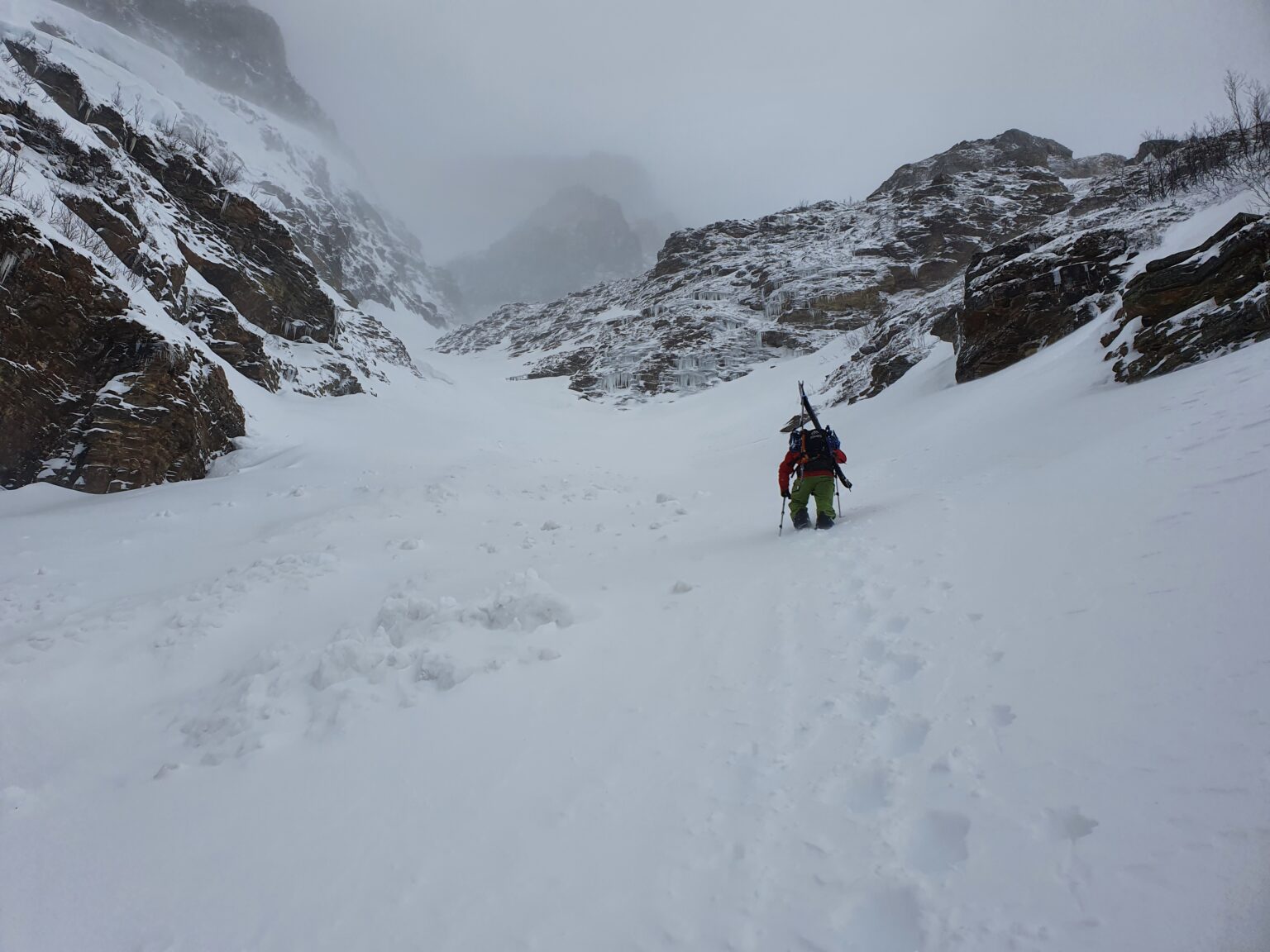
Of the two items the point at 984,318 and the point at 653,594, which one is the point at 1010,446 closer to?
the point at 653,594

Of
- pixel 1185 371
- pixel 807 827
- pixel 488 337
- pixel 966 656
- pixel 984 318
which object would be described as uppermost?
pixel 488 337

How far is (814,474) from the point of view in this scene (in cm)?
677

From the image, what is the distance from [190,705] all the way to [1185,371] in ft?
37.5

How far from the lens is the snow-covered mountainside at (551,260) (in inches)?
6688

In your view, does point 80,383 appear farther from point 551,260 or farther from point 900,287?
point 551,260

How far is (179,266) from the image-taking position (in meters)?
16.5

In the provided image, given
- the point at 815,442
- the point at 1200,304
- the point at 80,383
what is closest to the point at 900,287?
the point at 1200,304

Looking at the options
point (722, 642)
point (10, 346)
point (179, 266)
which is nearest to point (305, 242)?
point (179, 266)

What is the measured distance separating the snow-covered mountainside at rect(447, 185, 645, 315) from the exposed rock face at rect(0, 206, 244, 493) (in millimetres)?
162267

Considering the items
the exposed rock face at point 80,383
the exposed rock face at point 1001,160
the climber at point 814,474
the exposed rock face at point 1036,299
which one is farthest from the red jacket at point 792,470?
the exposed rock face at point 1001,160

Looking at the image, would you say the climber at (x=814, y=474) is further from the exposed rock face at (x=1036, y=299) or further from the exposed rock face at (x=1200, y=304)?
the exposed rock face at (x=1036, y=299)

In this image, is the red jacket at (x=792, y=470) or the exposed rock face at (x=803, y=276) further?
the exposed rock face at (x=803, y=276)

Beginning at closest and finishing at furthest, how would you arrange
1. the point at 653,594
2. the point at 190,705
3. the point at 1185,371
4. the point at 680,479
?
the point at 190,705 → the point at 653,594 → the point at 1185,371 → the point at 680,479

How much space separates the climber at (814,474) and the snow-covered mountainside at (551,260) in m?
170
